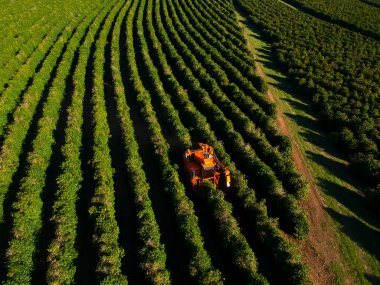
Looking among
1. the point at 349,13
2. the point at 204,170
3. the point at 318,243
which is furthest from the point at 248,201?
the point at 349,13

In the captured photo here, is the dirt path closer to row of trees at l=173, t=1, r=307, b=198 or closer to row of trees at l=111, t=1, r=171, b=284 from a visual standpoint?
row of trees at l=173, t=1, r=307, b=198

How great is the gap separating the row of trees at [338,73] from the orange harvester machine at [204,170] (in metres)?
12.0

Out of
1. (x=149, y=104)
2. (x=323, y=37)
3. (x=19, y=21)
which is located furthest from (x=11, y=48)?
(x=323, y=37)

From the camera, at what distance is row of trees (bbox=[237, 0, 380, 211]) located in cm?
2994

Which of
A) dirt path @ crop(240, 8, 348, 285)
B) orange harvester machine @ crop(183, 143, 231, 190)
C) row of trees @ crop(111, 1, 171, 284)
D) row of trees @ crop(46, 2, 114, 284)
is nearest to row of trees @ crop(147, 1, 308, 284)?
orange harvester machine @ crop(183, 143, 231, 190)

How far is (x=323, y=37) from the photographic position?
57.3 m

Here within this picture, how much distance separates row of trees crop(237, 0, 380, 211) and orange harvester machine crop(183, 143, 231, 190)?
12.0 m

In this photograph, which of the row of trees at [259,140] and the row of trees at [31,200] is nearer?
the row of trees at [31,200]

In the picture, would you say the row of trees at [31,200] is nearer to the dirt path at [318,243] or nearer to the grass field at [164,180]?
the grass field at [164,180]

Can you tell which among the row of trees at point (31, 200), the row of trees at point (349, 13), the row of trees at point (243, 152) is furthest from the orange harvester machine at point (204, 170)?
the row of trees at point (349, 13)

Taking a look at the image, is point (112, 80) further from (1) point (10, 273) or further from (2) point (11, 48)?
(1) point (10, 273)

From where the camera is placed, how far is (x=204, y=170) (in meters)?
23.3

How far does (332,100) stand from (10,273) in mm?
35826

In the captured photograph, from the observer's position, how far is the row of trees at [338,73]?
98.2ft
